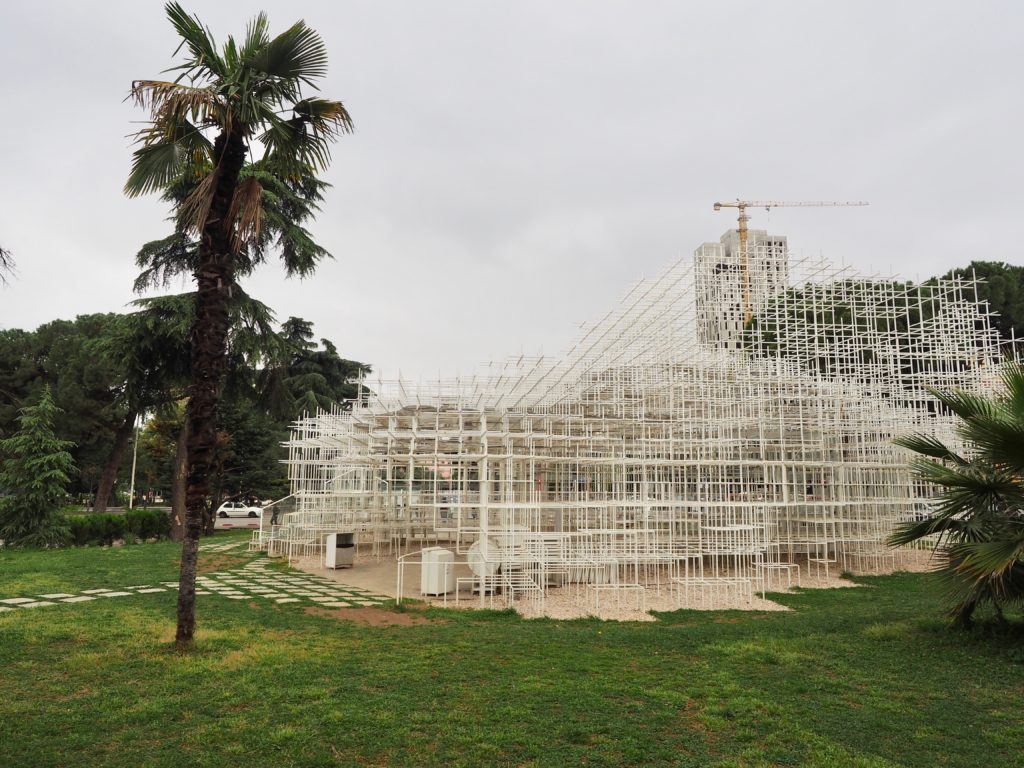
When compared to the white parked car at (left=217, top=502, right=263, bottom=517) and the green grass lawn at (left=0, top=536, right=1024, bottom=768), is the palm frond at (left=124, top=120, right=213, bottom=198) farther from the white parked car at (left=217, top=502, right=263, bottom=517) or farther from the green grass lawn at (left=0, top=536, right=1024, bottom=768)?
the white parked car at (left=217, top=502, right=263, bottom=517)

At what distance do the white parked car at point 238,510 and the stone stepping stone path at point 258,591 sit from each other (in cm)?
2516

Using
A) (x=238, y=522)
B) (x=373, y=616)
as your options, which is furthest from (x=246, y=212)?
(x=238, y=522)

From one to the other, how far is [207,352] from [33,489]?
1480cm

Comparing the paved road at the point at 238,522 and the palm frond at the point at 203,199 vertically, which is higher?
the palm frond at the point at 203,199

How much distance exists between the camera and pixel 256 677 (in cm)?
648

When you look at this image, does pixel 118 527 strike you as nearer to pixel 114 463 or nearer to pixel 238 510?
pixel 114 463

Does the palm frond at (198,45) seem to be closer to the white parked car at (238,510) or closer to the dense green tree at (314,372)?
the dense green tree at (314,372)

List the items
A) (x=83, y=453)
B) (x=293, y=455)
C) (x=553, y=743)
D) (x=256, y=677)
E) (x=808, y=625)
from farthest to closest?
1. (x=83, y=453)
2. (x=293, y=455)
3. (x=808, y=625)
4. (x=256, y=677)
5. (x=553, y=743)

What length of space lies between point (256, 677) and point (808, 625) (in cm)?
763

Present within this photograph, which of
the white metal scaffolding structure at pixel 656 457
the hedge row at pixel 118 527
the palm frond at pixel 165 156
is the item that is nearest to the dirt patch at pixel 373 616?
the white metal scaffolding structure at pixel 656 457

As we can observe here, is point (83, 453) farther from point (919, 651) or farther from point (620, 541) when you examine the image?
point (919, 651)

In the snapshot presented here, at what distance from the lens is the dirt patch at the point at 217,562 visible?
15.6 metres

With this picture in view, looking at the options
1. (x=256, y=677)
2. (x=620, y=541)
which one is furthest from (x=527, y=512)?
(x=256, y=677)

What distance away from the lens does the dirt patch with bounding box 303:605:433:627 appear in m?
9.95
